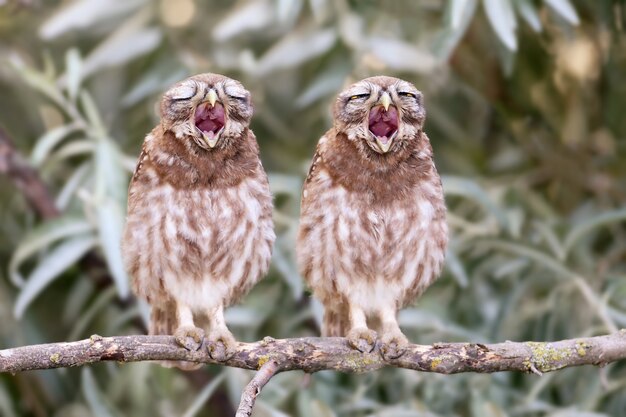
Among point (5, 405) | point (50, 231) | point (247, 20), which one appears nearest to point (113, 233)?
point (50, 231)

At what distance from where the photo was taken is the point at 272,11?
458 cm

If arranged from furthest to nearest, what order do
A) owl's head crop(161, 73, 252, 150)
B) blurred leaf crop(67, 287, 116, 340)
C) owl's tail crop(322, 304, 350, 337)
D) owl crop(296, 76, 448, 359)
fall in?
1. blurred leaf crop(67, 287, 116, 340)
2. owl's tail crop(322, 304, 350, 337)
3. owl crop(296, 76, 448, 359)
4. owl's head crop(161, 73, 252, 150)

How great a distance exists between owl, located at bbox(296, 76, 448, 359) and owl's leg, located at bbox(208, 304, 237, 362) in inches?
8.0

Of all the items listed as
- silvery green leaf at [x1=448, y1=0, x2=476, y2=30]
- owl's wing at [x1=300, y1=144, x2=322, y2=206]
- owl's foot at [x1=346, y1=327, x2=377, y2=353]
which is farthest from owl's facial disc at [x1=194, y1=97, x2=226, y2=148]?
silvery green leaf at [x1=448, y1=0, x2=476, y2=30]

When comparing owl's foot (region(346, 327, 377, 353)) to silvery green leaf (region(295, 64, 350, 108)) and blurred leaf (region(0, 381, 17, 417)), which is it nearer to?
silvery green leaf (region(295, 64, 350, 108))

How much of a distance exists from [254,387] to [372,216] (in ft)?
1.25

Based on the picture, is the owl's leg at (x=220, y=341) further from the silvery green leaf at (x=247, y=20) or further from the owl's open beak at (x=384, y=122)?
the silvery green leaf at (x=247, y=20)

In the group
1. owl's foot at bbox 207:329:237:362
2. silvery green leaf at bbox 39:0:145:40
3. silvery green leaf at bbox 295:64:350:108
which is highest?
silvery green leaf at bbox 39:0:145:40

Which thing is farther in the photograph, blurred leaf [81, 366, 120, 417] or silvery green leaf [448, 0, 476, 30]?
blurred leaf [81, 366, 120, 417]

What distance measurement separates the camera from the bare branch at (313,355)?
2.02 m

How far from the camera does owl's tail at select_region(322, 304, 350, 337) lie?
7.87 feet

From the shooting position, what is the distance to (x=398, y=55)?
14.0 feet

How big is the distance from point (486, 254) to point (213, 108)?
2.96 metres

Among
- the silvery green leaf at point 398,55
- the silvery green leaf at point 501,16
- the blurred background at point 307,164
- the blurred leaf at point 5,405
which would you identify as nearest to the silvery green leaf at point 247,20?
the blurred background at point 307,164
